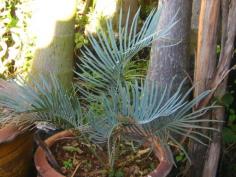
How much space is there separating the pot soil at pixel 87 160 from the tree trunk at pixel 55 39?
0.59 meters

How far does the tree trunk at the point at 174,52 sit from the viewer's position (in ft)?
7.09

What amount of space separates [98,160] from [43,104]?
1.34ft

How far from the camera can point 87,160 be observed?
6.43ft

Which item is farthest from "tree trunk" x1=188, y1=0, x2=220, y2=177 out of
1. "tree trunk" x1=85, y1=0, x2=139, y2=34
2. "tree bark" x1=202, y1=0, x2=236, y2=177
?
"tree trunk" x1=85, y1=0, x2=139, y2=34

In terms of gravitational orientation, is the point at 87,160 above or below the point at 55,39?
below

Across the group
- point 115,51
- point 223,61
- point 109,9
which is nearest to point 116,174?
point 115,51

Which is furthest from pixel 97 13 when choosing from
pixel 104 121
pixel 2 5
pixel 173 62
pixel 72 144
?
pixel 104 121

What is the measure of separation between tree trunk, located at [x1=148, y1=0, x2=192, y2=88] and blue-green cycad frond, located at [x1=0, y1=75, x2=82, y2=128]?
0.60 m

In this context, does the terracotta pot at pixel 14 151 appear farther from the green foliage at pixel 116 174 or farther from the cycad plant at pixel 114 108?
the green foliage at pixel 116 174

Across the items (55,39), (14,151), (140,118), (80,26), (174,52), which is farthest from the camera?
(80,26)

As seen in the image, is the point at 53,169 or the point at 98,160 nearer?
the point at 53,169

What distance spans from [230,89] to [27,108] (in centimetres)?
115

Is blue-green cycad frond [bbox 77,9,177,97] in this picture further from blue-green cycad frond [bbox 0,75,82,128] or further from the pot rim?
the pot rim

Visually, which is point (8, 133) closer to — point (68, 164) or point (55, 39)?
point (68, 164)
